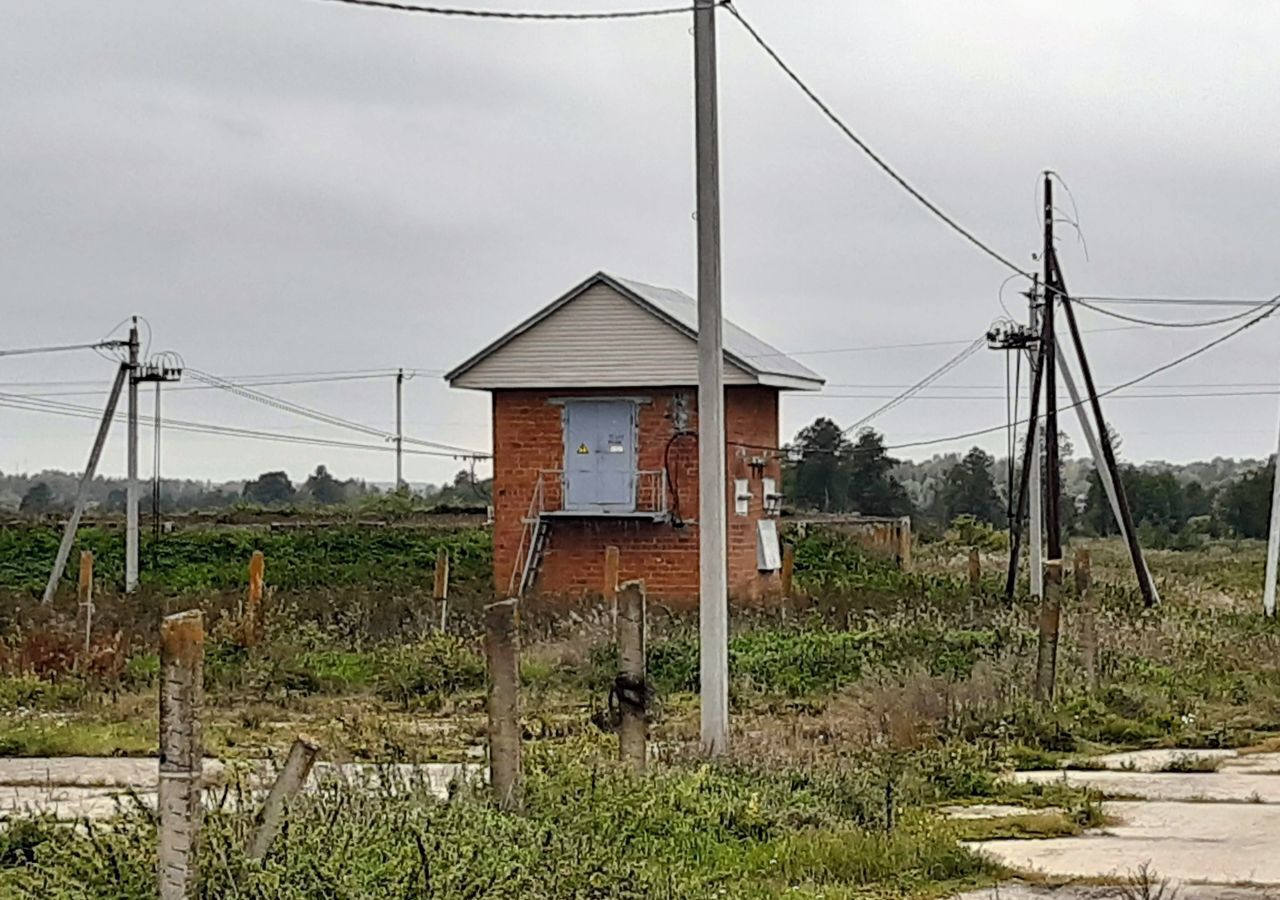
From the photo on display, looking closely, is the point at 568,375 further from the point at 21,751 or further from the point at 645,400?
the point at 21,751

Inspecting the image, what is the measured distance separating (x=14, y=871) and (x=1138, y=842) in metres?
5.92

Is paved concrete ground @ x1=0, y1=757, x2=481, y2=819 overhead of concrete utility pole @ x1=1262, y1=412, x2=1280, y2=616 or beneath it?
beneath

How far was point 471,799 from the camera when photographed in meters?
8.91

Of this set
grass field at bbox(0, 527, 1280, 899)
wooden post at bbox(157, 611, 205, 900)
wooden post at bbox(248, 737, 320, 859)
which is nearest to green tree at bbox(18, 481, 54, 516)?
Result: grass field at bbox(0, 527, 1280, 899)

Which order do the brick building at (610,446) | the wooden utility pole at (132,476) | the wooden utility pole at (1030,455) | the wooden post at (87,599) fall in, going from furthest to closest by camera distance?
1. the wooden utility pole at (132,476)
2. the brick building at (610,446)
3. the wooden utility pole at (1030,455)
4. the wooden post at (87,599)

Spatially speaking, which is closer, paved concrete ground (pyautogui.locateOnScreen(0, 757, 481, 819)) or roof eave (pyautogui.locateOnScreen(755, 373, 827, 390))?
paved concrete ground (pyautogui.locateOnScreen(0, 757, 481, 819))

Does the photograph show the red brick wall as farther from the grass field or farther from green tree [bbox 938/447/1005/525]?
green tree [bbox 938/447/1005/525]

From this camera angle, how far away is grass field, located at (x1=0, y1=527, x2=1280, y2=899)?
7.66m

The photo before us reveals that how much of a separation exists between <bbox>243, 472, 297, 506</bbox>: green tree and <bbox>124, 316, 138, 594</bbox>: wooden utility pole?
168ft

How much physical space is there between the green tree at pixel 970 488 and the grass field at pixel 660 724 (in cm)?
4009

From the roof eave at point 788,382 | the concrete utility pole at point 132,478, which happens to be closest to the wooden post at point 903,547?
the roof eave at point 788,382

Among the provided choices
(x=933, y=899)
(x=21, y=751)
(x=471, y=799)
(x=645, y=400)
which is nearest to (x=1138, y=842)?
(x=933, y=899)

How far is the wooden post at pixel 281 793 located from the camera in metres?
7.22

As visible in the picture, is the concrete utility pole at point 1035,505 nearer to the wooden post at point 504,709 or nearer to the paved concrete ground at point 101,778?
the paved concrete ground at point 101,778
